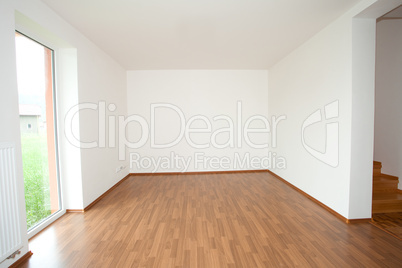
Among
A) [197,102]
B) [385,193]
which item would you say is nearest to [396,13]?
[385,193]

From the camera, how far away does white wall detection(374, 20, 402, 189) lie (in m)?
3.43

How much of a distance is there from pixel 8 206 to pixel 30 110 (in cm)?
127

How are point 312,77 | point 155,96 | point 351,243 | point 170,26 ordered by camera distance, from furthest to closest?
point 155,96, point 312,77, point 170,26, point 351,243

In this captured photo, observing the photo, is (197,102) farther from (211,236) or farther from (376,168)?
(376,168)

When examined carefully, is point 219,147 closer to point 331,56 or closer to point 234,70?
point 234,70

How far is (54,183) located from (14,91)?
159cm

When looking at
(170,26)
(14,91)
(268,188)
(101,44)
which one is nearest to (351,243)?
(268,188)

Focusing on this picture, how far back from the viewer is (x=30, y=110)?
2.50m

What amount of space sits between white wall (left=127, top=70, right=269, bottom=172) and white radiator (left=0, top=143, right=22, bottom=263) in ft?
11.2

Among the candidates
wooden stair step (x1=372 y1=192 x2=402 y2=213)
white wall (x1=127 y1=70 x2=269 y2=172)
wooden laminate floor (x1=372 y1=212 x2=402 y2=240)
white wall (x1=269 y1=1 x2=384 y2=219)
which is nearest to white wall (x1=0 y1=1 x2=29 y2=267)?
white wall (x1=127 y1=70 x2=269 y2=172)

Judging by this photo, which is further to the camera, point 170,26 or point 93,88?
point 93,88

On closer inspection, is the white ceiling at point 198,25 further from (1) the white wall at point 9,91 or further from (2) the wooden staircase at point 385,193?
(2) the wooden staircase at point 385,193

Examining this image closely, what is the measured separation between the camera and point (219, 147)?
17.8 feet

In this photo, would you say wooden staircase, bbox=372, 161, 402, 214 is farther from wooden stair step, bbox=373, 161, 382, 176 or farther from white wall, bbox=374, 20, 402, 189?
white wall, bbox=374, 20, 402, 189
